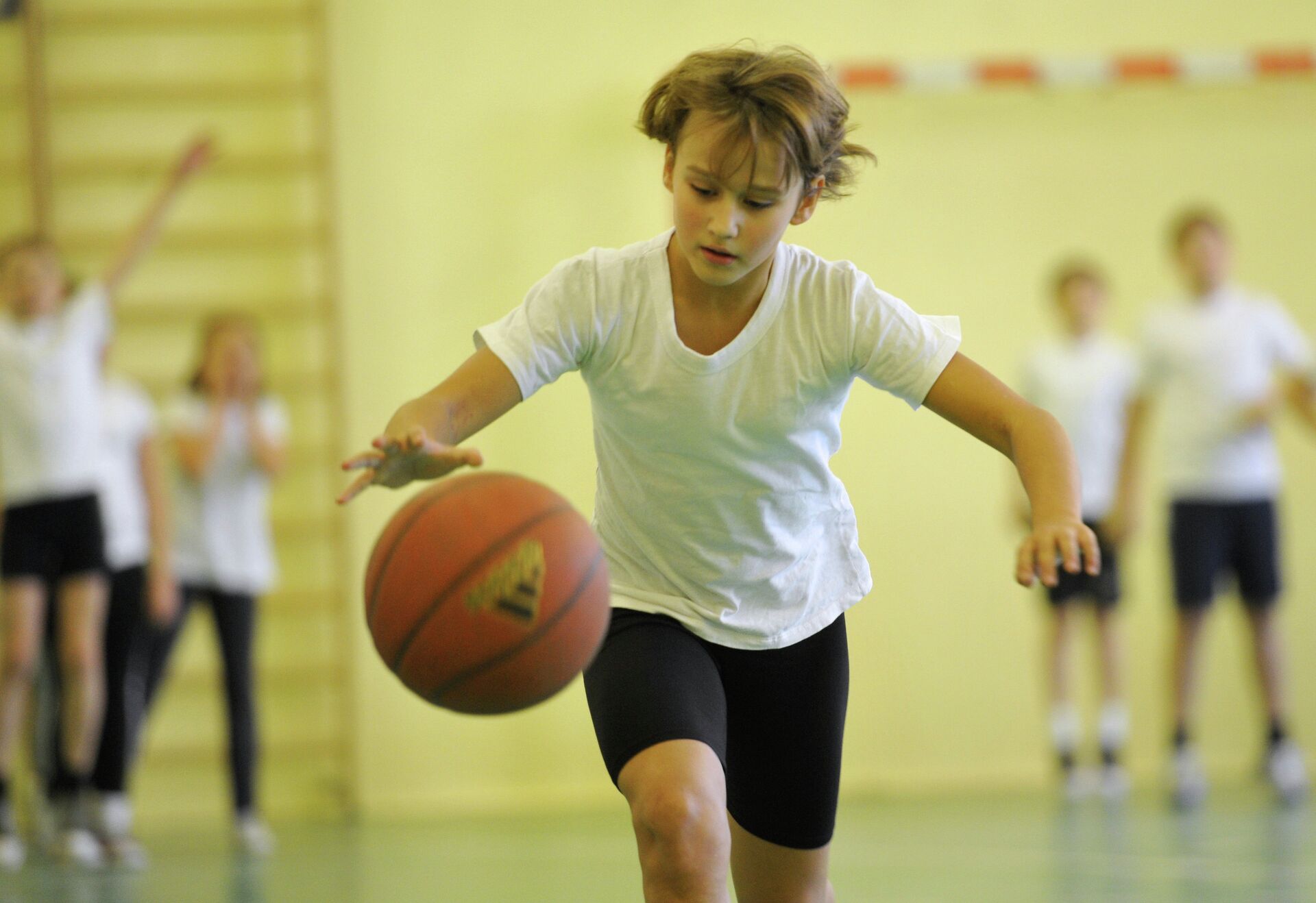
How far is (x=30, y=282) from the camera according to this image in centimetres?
423

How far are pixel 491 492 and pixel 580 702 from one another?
12.3 ft

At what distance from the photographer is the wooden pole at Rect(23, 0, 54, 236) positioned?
5324 mm

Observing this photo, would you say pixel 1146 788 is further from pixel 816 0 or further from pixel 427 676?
pixel 427 676

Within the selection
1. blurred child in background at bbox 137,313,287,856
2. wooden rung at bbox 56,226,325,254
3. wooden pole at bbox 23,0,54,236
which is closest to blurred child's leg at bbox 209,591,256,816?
blurred child in background at bbox 137,313,287,856

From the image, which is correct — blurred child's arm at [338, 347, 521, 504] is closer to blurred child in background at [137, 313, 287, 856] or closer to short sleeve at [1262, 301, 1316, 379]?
blurred child in background at [137, 313, 287, 856]

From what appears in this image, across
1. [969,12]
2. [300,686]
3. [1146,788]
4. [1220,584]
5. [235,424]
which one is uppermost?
[969,12]

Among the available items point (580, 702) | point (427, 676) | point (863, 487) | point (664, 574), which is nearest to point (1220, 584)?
point (863, 487)

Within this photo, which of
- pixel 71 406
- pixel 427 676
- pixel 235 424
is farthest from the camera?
pixel 235 424

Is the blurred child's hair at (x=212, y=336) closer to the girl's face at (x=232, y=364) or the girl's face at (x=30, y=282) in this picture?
the girl's face at (x=232, y=364)

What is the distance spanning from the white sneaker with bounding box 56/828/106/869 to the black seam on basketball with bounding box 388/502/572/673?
2.93m

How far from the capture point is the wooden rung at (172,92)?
5.45m

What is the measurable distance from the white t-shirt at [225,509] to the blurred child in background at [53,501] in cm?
30

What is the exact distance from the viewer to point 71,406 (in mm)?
4320

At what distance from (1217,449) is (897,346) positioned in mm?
3304
